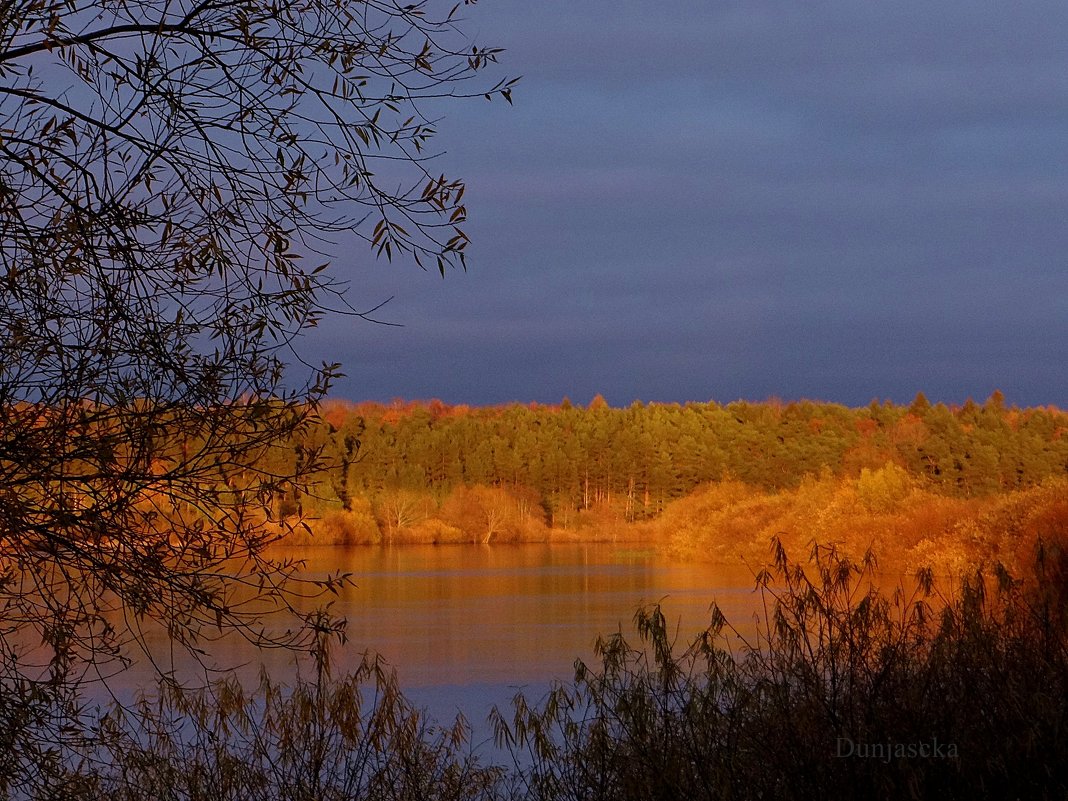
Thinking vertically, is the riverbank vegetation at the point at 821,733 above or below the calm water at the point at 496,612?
above

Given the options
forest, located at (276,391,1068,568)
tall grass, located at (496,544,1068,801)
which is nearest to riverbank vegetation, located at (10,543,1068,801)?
tall grass, located at (496,544,1068,801)

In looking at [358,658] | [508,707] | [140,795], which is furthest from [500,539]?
[140,795]

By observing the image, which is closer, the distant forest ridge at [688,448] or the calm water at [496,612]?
the calm water at [496,612]

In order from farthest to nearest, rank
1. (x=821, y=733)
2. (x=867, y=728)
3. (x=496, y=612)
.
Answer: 1. (x=496, y=612)
2. (x=821, y=733)
3. (x=867, y=728)

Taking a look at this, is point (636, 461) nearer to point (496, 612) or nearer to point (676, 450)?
point (676, 450)

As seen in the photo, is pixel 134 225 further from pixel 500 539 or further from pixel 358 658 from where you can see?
pixel 500 539

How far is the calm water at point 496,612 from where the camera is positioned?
15914 mm

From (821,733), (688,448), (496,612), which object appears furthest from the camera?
(688,448)

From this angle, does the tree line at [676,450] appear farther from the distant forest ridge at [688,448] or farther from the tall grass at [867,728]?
the tall grass at [867,728]

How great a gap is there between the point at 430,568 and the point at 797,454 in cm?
3050

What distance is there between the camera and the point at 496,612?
24.1 metres

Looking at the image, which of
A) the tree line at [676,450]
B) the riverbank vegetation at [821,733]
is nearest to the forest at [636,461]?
the tree line at [676,450]

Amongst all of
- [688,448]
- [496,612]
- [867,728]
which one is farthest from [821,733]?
[688,448]

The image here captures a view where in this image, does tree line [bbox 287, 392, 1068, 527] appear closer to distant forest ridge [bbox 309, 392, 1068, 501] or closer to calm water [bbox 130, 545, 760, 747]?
distant forest ridge [bbox 309, 392, 1068, 501]
